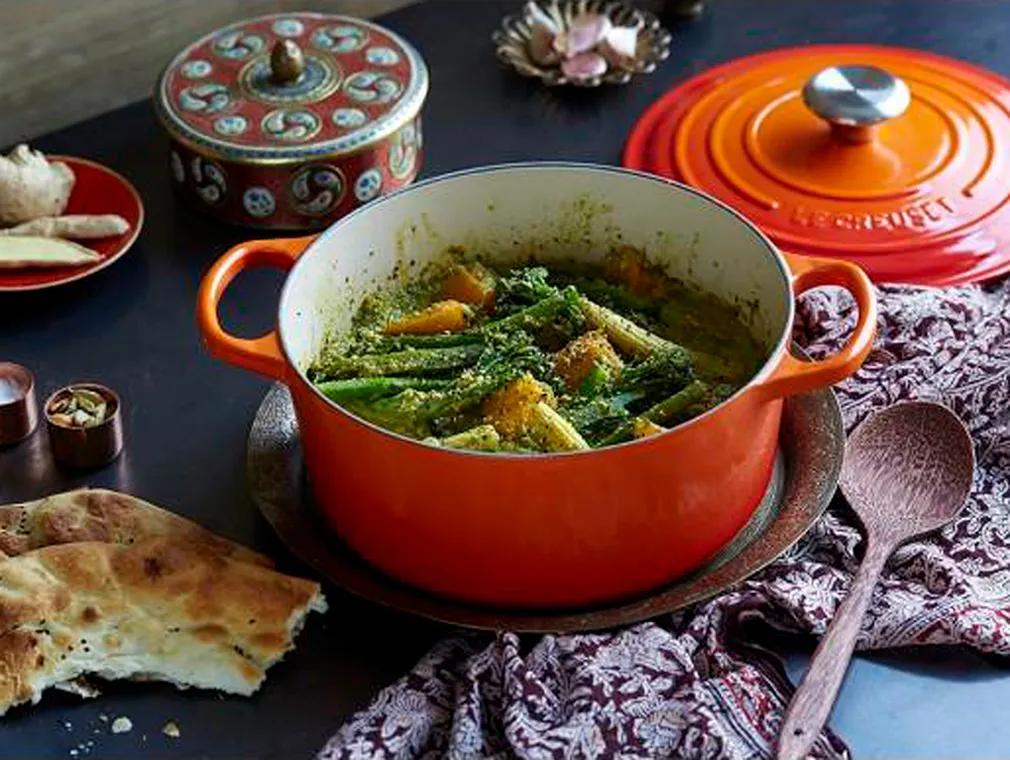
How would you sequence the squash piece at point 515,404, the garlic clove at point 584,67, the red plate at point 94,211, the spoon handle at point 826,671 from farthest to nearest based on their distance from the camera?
1. the garlic clove at point 584,67
2. the red plate at point 94,211
3. the squash piece at point 515,404
4. the spoon handle at point 826,671

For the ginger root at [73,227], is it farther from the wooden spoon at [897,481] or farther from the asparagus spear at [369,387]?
the wooden spoon at [897,481]

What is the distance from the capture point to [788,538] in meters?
1.10

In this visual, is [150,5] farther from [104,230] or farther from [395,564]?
[395,564]

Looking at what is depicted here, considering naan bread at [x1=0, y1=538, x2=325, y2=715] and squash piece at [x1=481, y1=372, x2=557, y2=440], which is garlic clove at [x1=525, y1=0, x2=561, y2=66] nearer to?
squash piece at [x1=481, y1=372, x2=557, y2=440]

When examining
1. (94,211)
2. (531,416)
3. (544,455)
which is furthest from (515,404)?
(94,211)

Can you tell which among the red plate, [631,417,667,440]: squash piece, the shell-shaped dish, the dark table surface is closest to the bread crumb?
the dark table surface

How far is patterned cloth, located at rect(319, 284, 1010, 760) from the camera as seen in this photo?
99 cm

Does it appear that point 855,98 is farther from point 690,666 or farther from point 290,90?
point 690,666

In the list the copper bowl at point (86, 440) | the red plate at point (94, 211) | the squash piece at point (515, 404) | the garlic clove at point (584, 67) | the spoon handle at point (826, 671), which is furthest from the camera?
the garlic clove at point (584, 67)

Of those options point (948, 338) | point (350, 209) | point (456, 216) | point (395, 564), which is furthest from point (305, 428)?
point (948, 338)

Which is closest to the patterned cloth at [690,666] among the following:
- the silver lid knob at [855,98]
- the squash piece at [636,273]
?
the squash piece at [636,273]

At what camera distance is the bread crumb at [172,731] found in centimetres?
103

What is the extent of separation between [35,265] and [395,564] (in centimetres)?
46

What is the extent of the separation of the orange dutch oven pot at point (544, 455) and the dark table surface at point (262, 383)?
76mm
